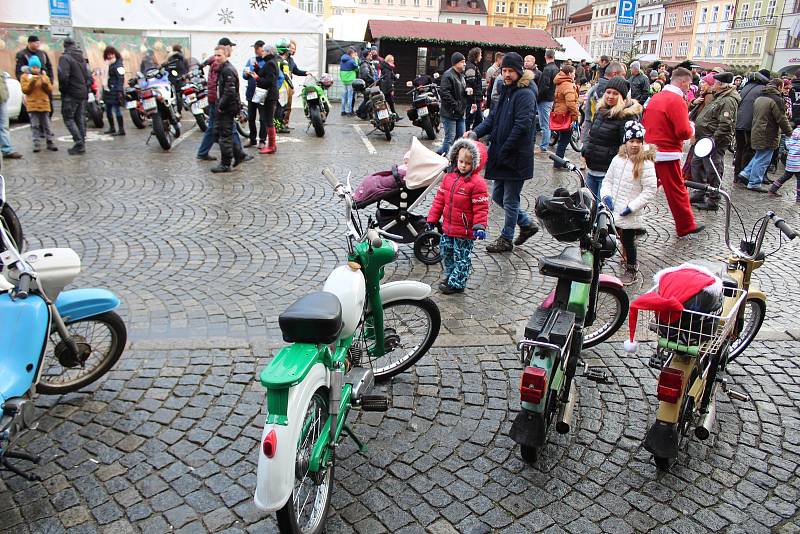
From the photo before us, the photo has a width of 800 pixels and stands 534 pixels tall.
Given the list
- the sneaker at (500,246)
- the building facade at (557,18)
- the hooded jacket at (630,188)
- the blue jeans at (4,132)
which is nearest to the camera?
the hooded jacket at (630,188)

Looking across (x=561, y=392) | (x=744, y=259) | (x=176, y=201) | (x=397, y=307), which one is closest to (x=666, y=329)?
(x=561, y=392)

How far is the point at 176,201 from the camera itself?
860 centimetres

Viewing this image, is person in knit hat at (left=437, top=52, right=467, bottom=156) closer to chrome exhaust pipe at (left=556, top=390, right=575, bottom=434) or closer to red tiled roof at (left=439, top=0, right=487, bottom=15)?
chrome exhaust pipe at (left=556, top=390, right=575, bottom=434)

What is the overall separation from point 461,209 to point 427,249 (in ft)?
3.32

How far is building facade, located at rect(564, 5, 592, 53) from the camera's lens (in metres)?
108

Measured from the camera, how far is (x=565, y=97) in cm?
1197

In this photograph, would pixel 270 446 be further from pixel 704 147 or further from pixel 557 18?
pixel 557 18

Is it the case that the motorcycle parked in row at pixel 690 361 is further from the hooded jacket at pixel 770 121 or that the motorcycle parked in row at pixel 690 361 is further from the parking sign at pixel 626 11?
the parking sign at pixel 626 11

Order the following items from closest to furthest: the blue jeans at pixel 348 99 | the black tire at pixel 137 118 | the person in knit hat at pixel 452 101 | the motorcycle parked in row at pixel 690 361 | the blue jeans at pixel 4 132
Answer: the motorcycle parked in row at pixel 690 361 → the blue jeans at pixel 4 132 → the person in knit hat at pixel 452 101 → the black tire at pixel 137 118 → the blue jeans at pixel 348 99

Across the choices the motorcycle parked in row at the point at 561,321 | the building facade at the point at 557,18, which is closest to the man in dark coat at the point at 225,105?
the motorcycle parked in row at the point at 561,321

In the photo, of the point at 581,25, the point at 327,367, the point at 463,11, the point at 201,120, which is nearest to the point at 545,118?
the point at 201,120

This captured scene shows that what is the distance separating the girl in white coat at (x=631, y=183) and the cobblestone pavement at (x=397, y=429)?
58 cm

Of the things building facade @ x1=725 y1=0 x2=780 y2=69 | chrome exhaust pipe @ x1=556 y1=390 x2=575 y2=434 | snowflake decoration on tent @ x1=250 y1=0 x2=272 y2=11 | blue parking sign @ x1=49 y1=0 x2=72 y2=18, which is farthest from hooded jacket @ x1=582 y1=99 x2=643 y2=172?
building facade @ x1=725 y1=0 x2=780 y2=69

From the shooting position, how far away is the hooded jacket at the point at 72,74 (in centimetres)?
1101
